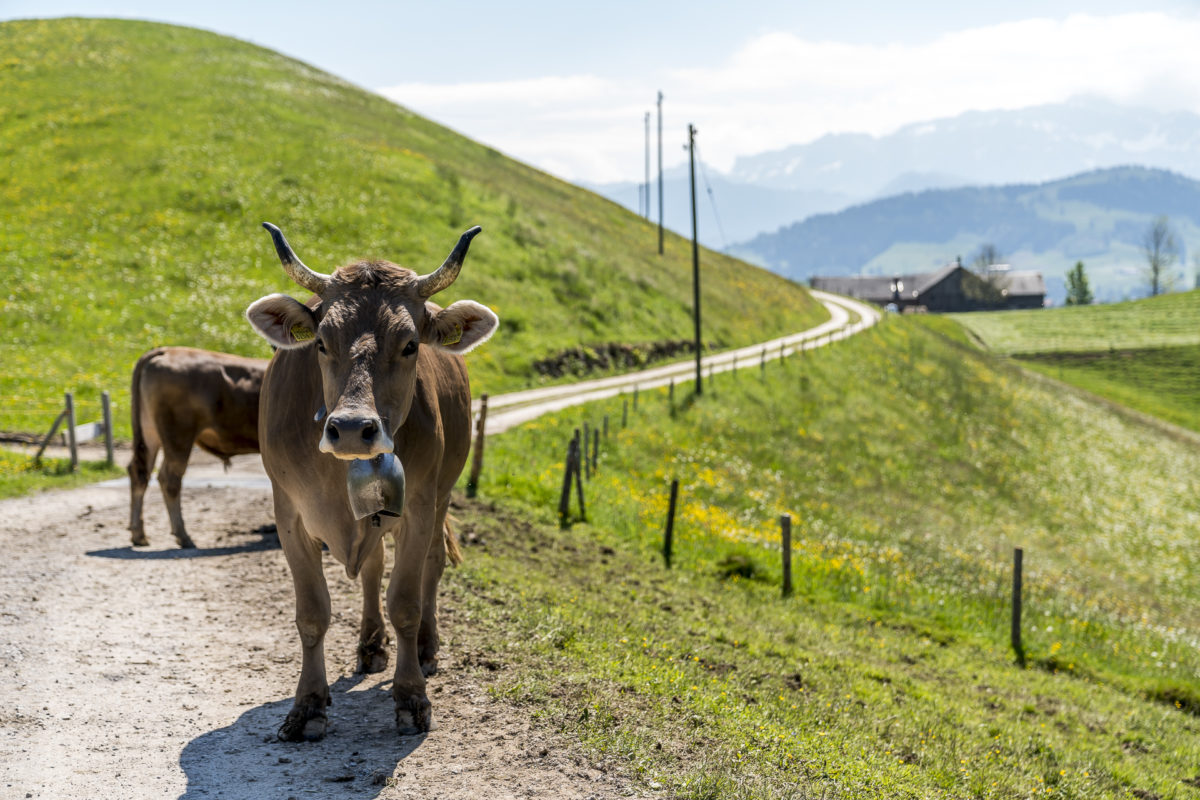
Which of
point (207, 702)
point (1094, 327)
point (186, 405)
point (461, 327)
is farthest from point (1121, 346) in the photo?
point (207, 702)

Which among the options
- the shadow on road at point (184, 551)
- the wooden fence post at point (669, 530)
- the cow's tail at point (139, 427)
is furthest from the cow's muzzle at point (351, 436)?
the wooden fence post at point (669, 530)

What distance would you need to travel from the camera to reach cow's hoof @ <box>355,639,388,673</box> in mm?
9141

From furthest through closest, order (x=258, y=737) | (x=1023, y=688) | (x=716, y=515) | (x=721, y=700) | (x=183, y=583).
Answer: (x=716, y=515) < (x=1023, y=688) < (x=183, y=583) < (x=721, y=700) < (x=258, y=737)

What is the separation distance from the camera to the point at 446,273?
680cm

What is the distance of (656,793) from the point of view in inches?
278

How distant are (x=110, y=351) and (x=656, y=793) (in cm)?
3154

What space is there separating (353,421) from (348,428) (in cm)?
6

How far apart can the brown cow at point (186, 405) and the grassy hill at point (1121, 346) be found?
66.8 m

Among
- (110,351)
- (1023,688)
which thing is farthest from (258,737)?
(110,351)

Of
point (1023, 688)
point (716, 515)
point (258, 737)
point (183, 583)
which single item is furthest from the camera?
point (716, 515)

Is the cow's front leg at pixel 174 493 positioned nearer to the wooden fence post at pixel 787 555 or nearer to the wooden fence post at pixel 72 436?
the wooden fence post at pixel 72 436

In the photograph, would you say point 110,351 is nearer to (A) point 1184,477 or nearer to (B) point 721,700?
(B) point 721,700

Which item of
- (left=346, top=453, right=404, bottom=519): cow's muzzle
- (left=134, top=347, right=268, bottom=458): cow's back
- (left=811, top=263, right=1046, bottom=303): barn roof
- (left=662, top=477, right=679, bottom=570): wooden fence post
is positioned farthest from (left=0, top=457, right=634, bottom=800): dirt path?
(left=811, top=263, right=1046, bottom=303): barn roof

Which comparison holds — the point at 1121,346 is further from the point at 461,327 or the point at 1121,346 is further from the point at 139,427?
the point at 461,327
